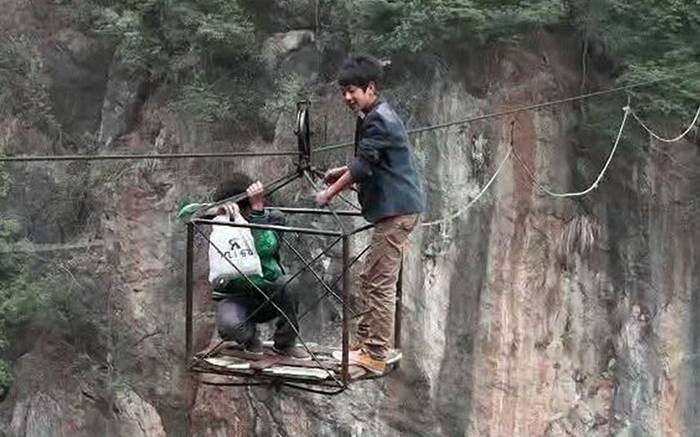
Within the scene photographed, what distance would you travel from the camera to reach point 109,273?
8695 millimetres

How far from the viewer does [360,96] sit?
12.3ft

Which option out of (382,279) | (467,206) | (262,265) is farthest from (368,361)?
(467,206)

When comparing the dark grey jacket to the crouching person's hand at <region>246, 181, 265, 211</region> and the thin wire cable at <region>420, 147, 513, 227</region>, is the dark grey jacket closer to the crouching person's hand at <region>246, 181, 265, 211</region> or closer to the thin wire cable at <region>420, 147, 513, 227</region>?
the crouching person's hand at <region>246, 181, 265, 211</region>

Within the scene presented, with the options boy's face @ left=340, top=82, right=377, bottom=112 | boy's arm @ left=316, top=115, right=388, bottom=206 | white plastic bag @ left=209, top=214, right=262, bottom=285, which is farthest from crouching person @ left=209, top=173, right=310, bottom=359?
boy's face @ left=340, top=82, right=377, bottom=112

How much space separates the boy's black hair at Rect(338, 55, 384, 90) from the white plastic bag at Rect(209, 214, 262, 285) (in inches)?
27.8

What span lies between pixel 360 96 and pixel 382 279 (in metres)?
0.72

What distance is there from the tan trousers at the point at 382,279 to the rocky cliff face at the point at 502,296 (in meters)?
4.06

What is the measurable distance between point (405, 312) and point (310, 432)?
4.19 ft

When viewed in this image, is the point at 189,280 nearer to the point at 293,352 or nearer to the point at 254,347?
the point at 254,347

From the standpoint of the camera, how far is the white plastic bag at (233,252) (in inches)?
155

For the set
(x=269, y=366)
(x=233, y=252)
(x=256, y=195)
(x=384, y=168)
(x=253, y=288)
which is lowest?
(x=269, y=366)

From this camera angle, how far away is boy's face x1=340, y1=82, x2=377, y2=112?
3746 millimetres

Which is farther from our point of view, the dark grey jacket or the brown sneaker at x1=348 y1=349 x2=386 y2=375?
the brown sneaker at x1=348 y1=349 x2=386 y2=375

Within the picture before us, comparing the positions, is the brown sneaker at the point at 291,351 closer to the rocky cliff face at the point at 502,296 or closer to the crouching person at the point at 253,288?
the crouching person at the point at 253,288
